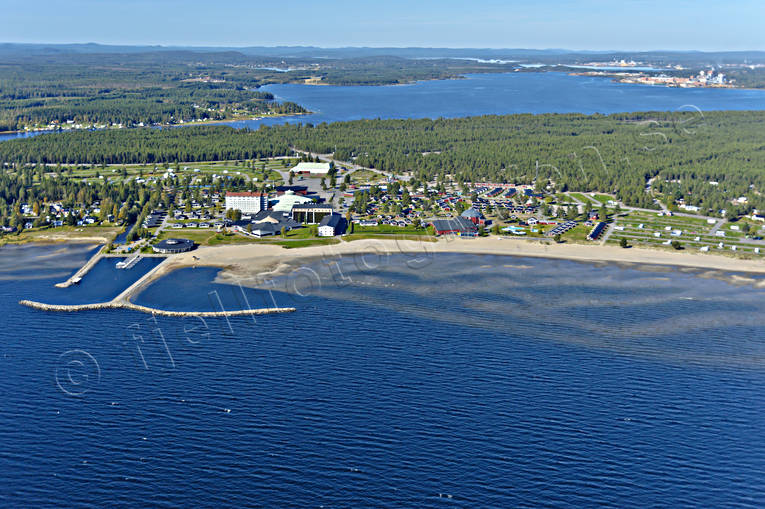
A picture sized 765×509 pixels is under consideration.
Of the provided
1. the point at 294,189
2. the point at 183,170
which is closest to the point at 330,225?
the point at 294,189

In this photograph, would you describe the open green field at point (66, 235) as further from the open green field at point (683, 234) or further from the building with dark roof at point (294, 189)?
the open green field at point (683, 234)

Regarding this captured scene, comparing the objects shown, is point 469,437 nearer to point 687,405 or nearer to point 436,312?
point 687,405

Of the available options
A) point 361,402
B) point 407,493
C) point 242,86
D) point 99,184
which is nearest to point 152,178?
point 99,184

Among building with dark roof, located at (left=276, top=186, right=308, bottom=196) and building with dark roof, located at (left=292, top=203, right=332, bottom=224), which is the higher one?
building with dark roof, located at (left=276, top=186, right=308, bottom=196)

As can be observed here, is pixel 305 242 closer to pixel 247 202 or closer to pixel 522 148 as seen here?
pixel 247 202

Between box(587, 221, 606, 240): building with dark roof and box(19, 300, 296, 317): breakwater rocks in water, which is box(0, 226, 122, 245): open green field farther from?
A: box(587, 221, 606, 240): building with dark roof

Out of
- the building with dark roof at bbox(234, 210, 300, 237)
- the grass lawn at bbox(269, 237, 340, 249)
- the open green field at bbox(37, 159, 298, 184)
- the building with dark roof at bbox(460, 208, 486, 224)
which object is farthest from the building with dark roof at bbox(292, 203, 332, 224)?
the open green field at bbox(37, 159, 298, 184)

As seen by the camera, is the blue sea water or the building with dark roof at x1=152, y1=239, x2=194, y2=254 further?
Result: the building with dark roof at x1=152, y1=239, x2=194, y2=254
